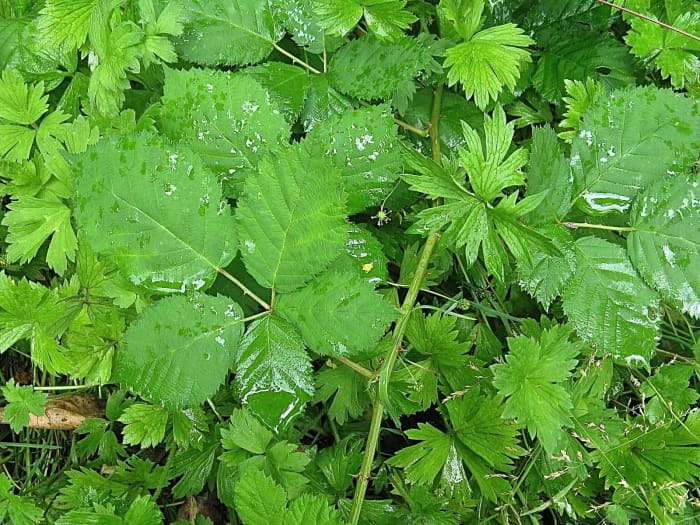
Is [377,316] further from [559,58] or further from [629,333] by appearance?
[559,58]

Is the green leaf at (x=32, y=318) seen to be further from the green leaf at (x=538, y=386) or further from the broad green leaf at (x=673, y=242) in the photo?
the broad green leaf at (x=673, y=242)

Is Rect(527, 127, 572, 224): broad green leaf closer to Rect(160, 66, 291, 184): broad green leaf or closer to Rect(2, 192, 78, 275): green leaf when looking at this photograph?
Rect(160, 66, 291, 184): broad green leaf

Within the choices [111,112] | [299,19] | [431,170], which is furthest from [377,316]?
[111,112]

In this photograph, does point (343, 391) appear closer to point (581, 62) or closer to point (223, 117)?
point (223, 117)

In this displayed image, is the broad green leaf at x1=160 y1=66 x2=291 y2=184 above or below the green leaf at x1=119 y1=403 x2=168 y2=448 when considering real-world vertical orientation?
above

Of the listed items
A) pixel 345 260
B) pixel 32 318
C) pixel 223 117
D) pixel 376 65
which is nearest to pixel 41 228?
pixel 32 318

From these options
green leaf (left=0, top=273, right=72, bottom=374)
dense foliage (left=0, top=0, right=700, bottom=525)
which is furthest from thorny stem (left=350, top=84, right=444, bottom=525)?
green leaf (left=0, top=273, right=72, bottom=374)

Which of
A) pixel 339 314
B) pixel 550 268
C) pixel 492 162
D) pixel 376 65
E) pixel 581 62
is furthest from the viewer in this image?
pixel 581 62
